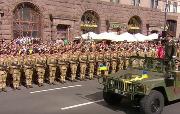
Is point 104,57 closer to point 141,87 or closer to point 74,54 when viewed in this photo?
point 74,54

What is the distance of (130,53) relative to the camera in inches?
803

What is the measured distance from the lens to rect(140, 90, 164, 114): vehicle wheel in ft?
33.3

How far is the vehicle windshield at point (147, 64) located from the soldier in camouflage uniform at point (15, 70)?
194 inches

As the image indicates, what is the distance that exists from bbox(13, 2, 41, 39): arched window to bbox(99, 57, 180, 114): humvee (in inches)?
529

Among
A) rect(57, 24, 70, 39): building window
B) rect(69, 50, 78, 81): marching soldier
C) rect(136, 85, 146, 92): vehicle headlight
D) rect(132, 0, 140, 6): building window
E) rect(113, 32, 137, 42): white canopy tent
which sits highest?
rect(132, 0, 140, 6): building window

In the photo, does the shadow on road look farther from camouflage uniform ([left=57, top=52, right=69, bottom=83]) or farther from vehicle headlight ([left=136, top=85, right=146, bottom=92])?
camouflage uniform ([left=57, top=52, right=69, bottom=83])

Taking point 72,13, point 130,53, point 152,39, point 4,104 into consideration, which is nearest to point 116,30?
point 152,39

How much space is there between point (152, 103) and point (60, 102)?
3552 mm

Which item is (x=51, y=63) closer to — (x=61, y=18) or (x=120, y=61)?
(x=120, y=61)

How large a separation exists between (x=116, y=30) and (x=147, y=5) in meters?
7.25

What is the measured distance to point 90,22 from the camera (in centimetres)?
2998

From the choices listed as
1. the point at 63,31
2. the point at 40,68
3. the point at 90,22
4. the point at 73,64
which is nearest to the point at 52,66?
the point at 40,68

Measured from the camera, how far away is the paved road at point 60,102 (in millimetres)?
11117

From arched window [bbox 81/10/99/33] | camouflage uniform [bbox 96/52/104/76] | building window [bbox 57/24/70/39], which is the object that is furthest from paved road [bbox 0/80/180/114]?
arched window [bbox 81/10/99/33]
